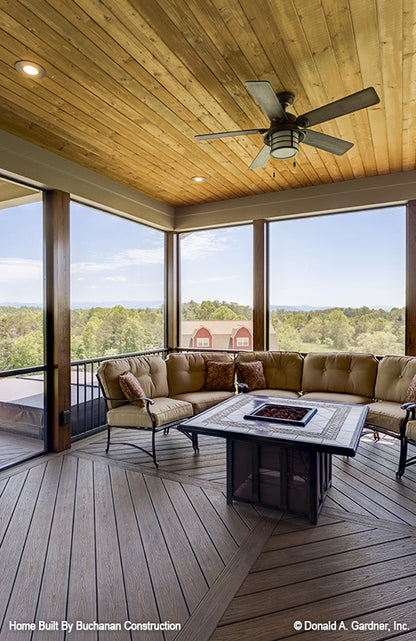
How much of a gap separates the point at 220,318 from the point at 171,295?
2.92ft

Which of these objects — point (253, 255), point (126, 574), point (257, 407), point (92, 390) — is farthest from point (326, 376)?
point (126, 574)

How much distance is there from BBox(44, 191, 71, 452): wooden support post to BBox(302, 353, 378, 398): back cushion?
9.11ft

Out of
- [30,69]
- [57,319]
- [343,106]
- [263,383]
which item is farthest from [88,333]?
[343,106]

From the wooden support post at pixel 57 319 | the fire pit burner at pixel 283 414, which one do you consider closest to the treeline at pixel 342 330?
the fire pit burner at pixel 283 414

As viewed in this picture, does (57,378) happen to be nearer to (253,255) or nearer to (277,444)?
(277,444)

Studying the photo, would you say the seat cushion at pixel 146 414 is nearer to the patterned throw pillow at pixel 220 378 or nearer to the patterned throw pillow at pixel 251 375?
the patterned throw pillow at pixel 220 378

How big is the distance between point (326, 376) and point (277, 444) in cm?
225

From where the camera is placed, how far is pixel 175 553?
2.17m

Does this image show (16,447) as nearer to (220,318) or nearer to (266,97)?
(220,318)

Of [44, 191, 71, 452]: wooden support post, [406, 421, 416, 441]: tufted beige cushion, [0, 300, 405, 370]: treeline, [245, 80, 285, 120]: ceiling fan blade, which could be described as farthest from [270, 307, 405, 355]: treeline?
[245, 80, 285, 120]: ceiling fan blade

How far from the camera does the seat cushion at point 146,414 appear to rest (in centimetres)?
356

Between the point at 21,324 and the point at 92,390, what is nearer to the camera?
the point at 21,324

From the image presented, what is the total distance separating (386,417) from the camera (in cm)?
343

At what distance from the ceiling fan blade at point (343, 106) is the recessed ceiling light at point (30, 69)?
177cm
